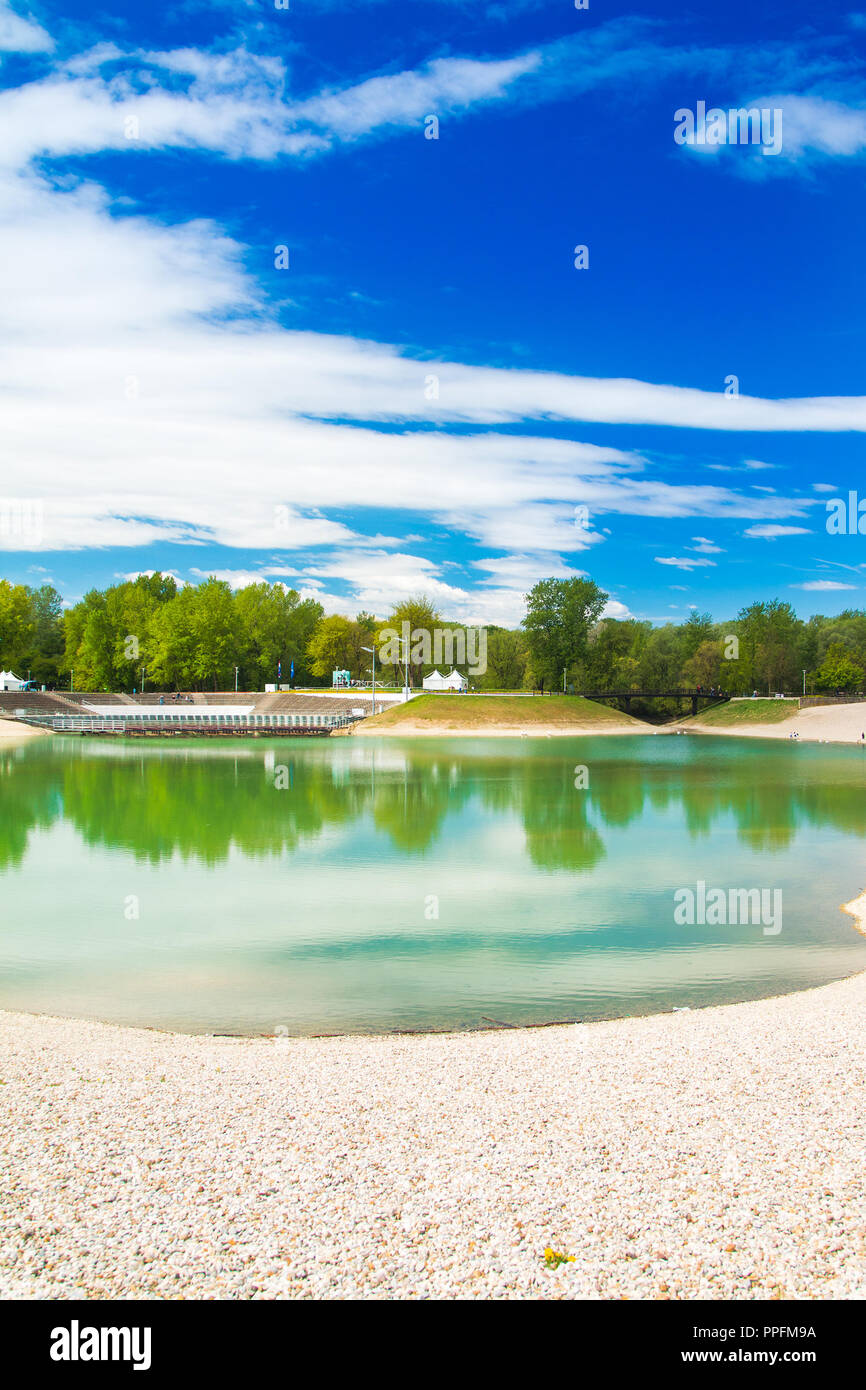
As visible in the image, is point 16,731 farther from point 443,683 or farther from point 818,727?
point 818,727

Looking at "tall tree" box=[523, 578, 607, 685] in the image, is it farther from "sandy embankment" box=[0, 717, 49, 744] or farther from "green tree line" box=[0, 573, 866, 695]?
"sandy embankment" box=[0, 717, 49, 744]

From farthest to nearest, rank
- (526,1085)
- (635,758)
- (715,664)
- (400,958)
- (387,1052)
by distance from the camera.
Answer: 1. (715,664)
2. (635,758)
3. (400,958)
4. (387,1052)
5. (526,1085)

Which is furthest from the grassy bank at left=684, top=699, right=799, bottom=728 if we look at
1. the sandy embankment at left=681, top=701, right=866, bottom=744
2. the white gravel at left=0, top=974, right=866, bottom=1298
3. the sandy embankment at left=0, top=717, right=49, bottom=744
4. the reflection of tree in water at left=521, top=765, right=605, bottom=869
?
the white gravel at left=0, top=974, right=866, bottom=1298

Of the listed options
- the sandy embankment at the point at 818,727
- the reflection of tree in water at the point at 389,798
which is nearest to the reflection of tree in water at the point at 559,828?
the reflection of tree in water at the point at 389,798

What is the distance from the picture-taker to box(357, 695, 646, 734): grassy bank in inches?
3115

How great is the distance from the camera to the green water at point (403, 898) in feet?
35.6

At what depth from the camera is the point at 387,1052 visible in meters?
8.23

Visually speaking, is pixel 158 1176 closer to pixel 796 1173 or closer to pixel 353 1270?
pixel 353 1270

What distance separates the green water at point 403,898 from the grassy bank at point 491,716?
41049mm

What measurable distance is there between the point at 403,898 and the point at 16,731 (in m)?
65.2

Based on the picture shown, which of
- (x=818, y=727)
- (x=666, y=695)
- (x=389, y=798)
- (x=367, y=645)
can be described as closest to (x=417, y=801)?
(x=389, y=798)

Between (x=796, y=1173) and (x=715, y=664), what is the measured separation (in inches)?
4487
